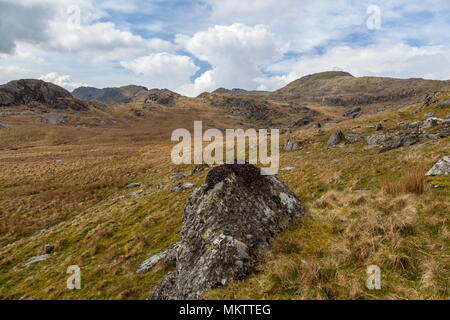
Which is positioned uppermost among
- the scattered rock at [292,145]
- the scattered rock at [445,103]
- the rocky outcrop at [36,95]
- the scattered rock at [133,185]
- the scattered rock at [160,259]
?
the rocky outcrop at [36,95]

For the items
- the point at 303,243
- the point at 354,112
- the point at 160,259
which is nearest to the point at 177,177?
the point at 160,259

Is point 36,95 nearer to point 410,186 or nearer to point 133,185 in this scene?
point 133,185

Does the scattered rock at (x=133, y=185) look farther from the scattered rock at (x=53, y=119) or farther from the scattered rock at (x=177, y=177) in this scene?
the scattered rock at (x=53, y=119)

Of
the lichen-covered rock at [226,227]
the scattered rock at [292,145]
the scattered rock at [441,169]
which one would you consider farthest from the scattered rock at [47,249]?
the scattered rock at [292,145]

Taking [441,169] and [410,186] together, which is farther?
[441,169]

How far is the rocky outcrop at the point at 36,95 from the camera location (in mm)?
140000

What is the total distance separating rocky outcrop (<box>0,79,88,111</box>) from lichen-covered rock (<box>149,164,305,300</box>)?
7018 inches

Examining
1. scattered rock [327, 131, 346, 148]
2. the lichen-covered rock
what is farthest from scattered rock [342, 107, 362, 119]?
the lichen-covered rock

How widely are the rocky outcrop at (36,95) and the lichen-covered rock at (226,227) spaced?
7018 inches

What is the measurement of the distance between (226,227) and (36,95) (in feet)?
634

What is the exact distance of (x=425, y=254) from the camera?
5.97m

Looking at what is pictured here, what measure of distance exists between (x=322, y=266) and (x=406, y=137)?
24007 millimetres

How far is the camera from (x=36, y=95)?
151 metres

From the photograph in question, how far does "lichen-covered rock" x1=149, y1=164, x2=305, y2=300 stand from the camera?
6090mm
